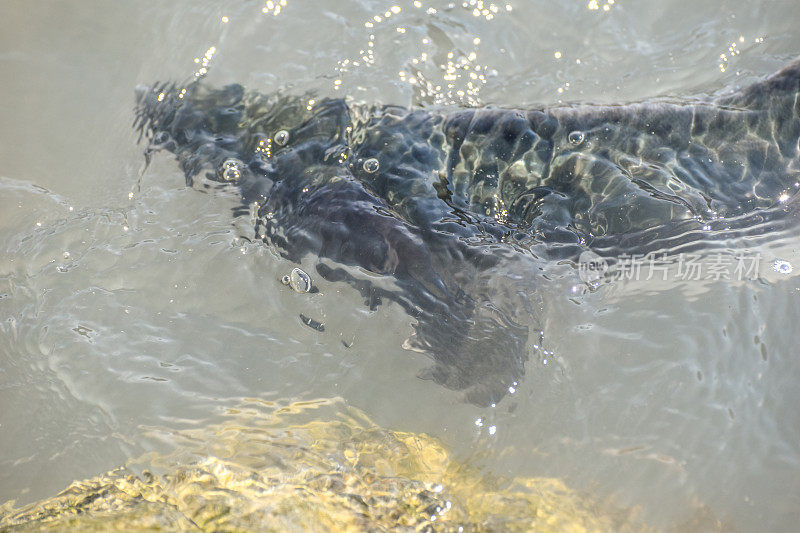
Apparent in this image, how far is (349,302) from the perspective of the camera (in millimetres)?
3615

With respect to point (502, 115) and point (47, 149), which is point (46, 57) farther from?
point (502, 115)

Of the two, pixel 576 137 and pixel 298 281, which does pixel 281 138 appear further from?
pixel 576 137

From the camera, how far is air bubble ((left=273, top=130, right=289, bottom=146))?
390 centimetres

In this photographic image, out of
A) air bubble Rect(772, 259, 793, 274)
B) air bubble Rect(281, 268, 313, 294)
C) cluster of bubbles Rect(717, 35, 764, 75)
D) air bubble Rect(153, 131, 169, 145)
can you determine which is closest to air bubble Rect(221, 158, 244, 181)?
air bubble Rect(153, 131, 169, 145)

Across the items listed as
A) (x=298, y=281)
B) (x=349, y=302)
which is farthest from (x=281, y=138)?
(x=349, y=302)

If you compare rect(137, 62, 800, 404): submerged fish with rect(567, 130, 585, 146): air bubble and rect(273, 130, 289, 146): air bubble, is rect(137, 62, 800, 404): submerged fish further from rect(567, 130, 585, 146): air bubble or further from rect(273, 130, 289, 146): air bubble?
rect(273, 130, 289, 146): air bubble

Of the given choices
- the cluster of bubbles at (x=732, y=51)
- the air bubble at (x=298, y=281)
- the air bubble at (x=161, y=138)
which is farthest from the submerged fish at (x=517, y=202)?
the cluster of bubbles at (x=732, y=51)

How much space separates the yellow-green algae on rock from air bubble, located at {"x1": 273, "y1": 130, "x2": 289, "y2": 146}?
5.45ft

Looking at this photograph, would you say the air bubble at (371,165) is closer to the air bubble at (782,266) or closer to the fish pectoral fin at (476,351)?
the fish pectoral fin at (476,351)

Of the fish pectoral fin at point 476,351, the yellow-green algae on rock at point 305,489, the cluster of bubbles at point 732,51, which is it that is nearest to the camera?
the yellow-green algae on rock at point 305,489

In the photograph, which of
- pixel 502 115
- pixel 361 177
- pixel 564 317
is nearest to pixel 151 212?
pixel 361 177

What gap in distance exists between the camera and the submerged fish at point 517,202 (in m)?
3.32

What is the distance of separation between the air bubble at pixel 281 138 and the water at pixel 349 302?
0.58 meters

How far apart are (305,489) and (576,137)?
7.94 feet
